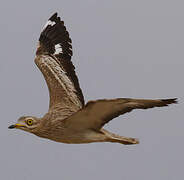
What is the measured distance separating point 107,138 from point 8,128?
1.82 m

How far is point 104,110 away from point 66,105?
2.35m

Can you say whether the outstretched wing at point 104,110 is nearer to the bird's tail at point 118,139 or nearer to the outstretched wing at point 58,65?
the bird's tail at point 118,139

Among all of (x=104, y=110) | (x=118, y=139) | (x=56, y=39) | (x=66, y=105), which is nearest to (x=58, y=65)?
(x=56, y=39)

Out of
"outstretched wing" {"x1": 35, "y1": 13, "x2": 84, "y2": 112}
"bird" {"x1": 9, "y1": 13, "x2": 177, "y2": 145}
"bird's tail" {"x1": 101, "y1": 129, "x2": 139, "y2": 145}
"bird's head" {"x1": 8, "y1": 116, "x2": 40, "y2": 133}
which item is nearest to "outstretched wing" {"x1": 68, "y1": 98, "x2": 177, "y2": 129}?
"bird" {"x1": 9, "y1": 13, "x2": 177, "y2": 145}

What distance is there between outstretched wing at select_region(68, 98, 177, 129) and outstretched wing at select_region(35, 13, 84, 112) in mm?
1382

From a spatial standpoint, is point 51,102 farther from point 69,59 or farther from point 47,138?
point 69,59

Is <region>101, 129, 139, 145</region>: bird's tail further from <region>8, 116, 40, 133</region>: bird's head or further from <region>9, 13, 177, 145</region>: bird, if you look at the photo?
<region>8, 116, 40, 133</region>: bird's head

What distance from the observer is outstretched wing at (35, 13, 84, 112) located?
36.9 ft

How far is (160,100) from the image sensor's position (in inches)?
324

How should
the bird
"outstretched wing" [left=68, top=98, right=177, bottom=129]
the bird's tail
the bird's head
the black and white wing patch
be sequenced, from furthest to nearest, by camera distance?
the black and white wing patch, the bird's head, the bird's tail, the bird, "outstretched wing" [left=68, top=98, right=177, bottom=129]

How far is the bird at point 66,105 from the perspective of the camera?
27.7 ft

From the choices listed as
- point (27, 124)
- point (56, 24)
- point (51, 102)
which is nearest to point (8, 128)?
point (27, 124)

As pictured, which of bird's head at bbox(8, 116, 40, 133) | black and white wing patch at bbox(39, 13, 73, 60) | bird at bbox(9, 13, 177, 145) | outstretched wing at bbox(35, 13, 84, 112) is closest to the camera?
bird at bbox(9, 13, 177, 145)

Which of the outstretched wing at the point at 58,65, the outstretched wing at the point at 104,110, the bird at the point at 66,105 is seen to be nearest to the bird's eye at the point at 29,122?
the bird at the point at 66,105
